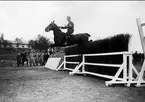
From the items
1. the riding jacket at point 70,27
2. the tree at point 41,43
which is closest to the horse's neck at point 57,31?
the riding jacket at point 70,27

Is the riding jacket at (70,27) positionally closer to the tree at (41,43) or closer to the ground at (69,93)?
the ground at (69,93)

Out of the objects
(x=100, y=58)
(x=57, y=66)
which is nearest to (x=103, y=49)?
(x=100, y=58)

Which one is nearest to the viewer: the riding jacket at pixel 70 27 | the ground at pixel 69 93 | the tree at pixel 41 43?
the ground at pixel 69 93

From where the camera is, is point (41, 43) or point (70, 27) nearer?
point (70, 27)

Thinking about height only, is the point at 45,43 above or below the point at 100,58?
above

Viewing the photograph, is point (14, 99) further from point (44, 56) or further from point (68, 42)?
point (44, 56)

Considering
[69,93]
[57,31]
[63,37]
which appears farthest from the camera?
[57,31]

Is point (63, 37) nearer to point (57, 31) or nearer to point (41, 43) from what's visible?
point (57, 31)

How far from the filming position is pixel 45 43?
91.2 metres

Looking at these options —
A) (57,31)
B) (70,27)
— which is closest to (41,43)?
(57,31)

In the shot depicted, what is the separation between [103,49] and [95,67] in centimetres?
107

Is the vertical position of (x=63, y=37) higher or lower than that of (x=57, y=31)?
lower

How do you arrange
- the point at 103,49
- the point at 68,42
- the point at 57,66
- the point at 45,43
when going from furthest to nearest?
the point at 45,43 → the point at 57,66 → the point at 68,42 → the point at 103,49

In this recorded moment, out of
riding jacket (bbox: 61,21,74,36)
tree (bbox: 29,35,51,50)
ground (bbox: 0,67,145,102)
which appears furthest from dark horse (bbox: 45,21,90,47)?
tree (bbox: 29,35,51,50)
